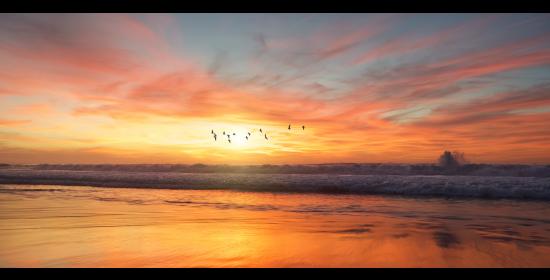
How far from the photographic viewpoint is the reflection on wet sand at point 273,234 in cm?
454

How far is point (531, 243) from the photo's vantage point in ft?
17.6

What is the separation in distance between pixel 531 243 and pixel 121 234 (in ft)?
18.5

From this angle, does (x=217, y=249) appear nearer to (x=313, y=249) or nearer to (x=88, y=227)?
(x=313, y=249)

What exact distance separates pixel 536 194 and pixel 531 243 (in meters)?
6.17

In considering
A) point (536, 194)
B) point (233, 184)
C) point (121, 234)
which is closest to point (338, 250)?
point (121, 234)

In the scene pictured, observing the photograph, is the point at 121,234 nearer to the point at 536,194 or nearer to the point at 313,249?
the point at 313,249

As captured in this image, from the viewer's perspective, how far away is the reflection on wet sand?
454cm

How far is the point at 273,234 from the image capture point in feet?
18.9
